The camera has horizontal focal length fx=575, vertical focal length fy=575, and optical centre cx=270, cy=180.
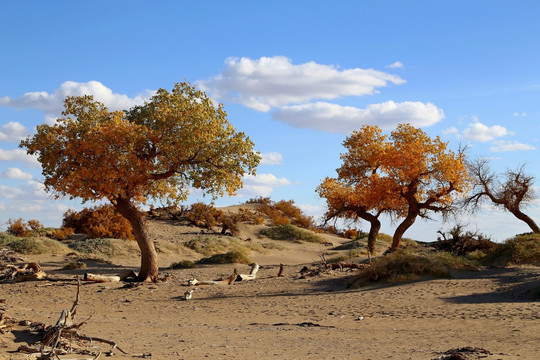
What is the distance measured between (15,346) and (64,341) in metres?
0.79

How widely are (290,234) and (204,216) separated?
620cm

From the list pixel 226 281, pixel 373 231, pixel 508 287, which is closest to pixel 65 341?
pixel 226 281

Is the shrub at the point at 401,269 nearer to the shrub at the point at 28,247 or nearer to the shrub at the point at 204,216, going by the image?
the shrub at the point at 28,247

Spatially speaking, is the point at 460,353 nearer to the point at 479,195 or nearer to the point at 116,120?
the point at 116,120

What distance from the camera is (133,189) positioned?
68.4 ft

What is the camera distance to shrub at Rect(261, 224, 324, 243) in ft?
132

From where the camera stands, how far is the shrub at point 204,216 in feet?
131

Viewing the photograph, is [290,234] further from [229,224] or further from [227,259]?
[227,259]

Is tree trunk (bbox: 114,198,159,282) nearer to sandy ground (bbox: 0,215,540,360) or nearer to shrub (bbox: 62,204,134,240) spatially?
sandy ground (bbox: 0,215,540,360)

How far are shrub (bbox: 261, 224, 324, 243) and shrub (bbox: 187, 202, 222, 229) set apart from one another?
3639 mm

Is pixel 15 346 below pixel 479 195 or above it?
below

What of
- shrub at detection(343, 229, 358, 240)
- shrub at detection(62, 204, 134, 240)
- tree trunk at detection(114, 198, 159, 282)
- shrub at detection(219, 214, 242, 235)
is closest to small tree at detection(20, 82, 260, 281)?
tree trunk at detection(114, 198, 159, 282)

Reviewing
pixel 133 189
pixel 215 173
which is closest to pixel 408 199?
pixel 215 173

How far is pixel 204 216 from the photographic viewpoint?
40375 mm
